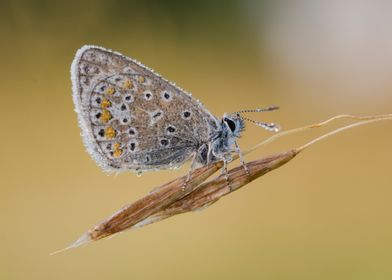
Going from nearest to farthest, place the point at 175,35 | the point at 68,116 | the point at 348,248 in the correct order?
the point at 348,248 → the point at 68,116 → the point at 175,35

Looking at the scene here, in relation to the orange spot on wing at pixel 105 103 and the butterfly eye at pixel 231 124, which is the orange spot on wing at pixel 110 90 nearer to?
the orange spot on wing at pixel 105 103

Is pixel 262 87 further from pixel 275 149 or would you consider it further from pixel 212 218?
pixel 212 218

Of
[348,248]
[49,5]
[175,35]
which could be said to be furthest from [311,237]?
[49,5]

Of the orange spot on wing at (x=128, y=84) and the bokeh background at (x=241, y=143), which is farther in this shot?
the bokeh background at (x=241, y=143)

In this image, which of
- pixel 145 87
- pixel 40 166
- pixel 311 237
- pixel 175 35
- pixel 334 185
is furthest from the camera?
pixel 175 35

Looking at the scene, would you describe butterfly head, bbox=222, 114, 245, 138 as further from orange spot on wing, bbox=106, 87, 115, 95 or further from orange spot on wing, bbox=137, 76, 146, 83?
orange spot on wing, bbox=106, 87, 115, 95

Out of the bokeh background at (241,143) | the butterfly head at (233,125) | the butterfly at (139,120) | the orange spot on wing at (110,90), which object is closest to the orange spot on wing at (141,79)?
the butterfly at (139,120)
